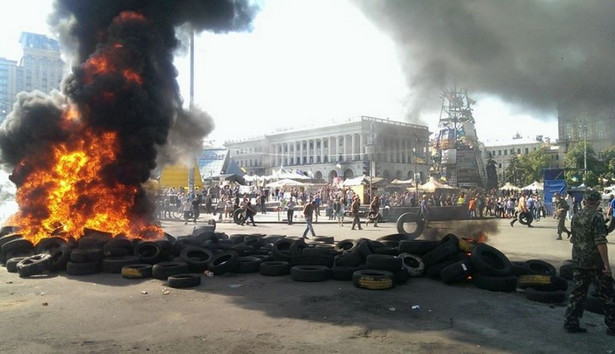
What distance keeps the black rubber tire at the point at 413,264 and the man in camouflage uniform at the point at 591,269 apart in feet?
13.2

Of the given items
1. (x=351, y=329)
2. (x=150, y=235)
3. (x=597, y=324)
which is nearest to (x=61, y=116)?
(x=150, y=235)

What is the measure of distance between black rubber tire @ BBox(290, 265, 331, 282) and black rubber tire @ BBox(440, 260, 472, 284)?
2638mm

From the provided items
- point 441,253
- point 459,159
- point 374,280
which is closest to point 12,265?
point 374,280

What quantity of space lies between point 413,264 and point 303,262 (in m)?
2.76

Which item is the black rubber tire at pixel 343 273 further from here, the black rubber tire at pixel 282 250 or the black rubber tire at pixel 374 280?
the black rubber tire at pixel 282 250

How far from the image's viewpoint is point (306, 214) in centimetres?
1909

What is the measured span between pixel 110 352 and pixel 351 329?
325 centimetres

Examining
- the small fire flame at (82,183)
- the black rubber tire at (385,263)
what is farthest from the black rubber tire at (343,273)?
the small fire flame at (82,183)

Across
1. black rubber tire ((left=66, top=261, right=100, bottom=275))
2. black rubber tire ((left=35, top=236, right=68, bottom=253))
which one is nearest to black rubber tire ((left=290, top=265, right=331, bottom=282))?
black rubber tire ((left=66, top=261, right=100, bottom=275))

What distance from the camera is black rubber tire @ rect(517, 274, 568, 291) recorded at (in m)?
8.22

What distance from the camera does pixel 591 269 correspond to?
233 inches

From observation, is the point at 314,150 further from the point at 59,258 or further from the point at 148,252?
the point at 59,258

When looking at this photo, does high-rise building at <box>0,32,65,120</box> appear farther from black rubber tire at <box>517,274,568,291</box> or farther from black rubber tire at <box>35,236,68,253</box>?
black rubber tire at <box>517,274,568,291</box>

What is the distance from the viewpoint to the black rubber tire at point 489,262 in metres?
8.69
